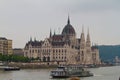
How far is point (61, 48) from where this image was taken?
160 metres

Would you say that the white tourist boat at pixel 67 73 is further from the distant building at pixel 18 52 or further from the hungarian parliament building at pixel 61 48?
the distant building at pixel 18 52

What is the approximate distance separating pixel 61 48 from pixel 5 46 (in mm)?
17879

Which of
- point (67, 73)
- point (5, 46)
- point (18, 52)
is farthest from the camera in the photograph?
point (18, 52)

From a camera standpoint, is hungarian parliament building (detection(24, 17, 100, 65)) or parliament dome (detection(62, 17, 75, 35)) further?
parliament dome (detection(62, 17, 75, 35))

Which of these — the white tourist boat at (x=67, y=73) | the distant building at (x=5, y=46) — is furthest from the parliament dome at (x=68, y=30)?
the white tourist boat at (x=67, y=73)

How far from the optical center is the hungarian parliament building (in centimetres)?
15950

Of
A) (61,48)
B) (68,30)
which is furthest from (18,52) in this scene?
(61,48)

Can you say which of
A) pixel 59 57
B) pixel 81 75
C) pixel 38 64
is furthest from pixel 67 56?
pixel 81 75

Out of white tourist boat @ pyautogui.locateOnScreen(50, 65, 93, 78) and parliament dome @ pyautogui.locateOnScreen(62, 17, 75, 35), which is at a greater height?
parliament dome @ pyautogui.locateOnScreen(62, 17, 75, 35)

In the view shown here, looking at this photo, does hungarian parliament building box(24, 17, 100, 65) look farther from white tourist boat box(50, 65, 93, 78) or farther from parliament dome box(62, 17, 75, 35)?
white tourist boat box(50, 65, 93, 78)

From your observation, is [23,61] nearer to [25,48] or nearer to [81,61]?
[25,48]

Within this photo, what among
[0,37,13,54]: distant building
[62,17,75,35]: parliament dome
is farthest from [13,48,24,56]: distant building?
[0,37,13,54]: distant building

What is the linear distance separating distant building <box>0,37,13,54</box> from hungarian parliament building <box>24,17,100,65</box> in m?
5.20

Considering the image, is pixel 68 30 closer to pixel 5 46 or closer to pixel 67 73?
pixel 5 46
